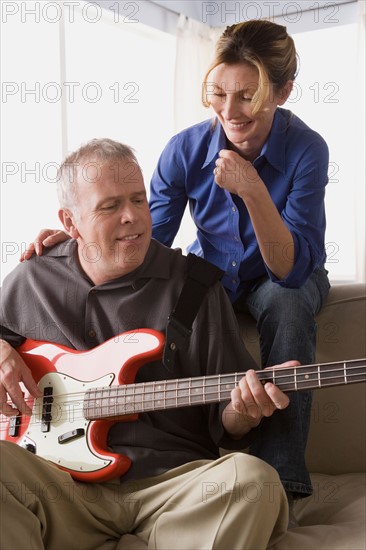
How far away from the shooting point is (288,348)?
72.8 inches

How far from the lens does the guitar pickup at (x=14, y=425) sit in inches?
68.9

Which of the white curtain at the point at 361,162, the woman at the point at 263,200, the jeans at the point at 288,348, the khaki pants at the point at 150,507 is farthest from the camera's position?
the white curtain at the point at 361,162

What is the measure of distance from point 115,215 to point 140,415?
1.51 ft

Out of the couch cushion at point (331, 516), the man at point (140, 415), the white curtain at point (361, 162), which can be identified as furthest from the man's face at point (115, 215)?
the white curtain at point (361, 162)

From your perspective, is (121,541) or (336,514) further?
(336,514)

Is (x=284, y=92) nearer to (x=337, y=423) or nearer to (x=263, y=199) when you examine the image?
(x=263, y=199)

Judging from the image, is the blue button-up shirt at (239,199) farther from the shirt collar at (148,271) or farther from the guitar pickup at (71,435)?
the guitar pickup at (71,435)

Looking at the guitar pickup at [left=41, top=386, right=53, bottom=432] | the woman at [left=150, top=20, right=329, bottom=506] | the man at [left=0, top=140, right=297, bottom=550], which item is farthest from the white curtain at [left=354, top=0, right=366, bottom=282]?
the guitar pickup at [left=41, top=386, right=53, bottom=432]

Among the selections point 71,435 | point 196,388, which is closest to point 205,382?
point 196,388

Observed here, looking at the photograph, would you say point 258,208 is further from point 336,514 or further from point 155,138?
point 155,138

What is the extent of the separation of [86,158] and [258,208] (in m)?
0.43

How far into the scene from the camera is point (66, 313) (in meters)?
1.86

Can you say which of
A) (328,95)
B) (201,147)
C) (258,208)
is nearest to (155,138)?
(328,95)

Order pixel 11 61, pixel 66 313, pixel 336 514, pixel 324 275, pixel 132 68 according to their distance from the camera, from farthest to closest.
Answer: pixel 132 68
pixel 11 61
pixel 324 275
pixel 66 313
pixel 336 514
